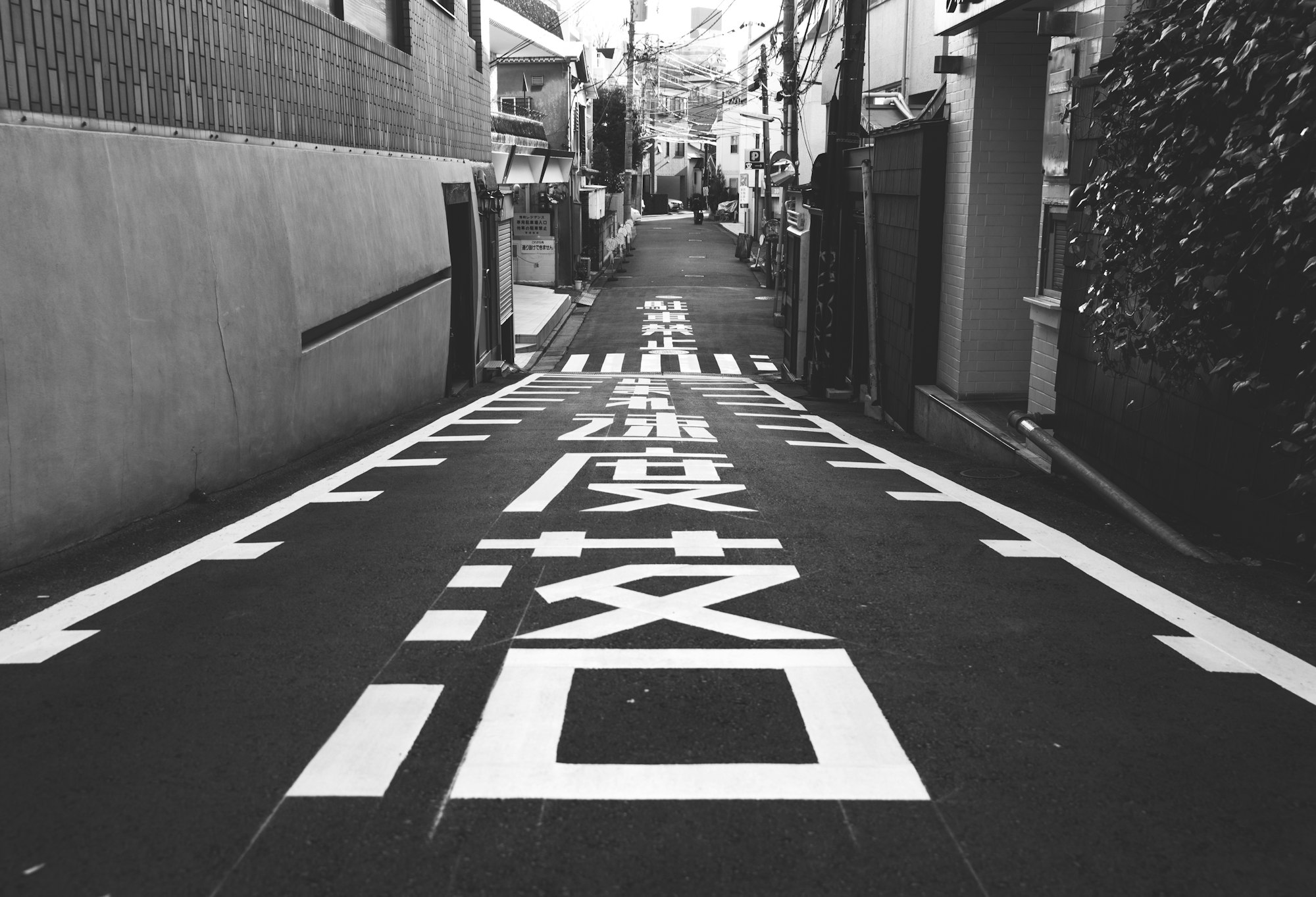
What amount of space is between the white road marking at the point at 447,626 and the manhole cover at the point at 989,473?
6071 mm

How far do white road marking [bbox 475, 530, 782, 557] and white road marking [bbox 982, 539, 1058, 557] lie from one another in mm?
1310

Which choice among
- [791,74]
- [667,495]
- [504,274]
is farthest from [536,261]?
[667,495]

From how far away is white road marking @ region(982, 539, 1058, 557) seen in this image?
22.3 ft

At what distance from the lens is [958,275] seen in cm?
1364

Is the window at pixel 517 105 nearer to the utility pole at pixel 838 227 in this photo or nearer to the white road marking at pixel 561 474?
the utility pole at pixel 838 227

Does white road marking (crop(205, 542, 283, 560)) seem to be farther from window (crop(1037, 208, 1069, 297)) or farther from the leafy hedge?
window (crop(1037, 208, 1069, 297))

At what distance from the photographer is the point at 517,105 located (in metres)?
48.6

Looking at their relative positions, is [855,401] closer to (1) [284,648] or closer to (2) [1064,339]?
(2) [1064,339]

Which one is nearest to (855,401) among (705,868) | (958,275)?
(958,275)

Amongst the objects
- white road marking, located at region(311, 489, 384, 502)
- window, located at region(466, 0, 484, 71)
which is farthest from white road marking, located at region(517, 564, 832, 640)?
window, located at region(466, 0, 484, 71)

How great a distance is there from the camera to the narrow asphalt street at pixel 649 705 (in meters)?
3.26

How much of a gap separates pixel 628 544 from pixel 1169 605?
2966 mm

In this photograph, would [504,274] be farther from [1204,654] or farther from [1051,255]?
[1204,654]

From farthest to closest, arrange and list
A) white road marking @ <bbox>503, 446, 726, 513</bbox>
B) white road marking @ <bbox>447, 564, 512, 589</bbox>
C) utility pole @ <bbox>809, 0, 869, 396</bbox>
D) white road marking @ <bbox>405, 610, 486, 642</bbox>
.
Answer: utility pole @ <bbox>809, 0, 869, 396</bbox> → white road marking @ <bbox>503, 446, 726, 513</bbox> → white road marking @ <bbox>447, 564, 512, 589</bbox> → white road marking @ <bbox>405, 610, 486, 642</bbox>
